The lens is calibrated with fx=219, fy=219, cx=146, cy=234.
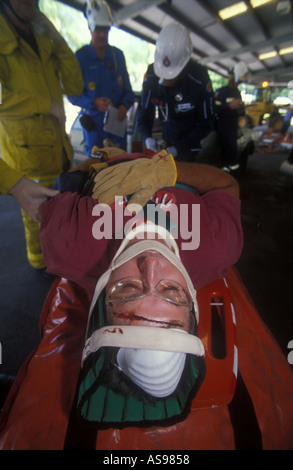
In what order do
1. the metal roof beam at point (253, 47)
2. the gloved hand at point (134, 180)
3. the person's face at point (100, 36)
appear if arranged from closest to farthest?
the gloved hand at point (134, 180) → the person's face at point (100, 36) → the metal roof beam at point (253, 47)

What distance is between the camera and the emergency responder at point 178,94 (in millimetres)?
2176

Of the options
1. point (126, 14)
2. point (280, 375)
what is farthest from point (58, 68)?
point (126, 14)

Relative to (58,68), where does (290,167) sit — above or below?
below

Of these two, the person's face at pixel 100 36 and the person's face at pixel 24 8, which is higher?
the person's face at pixel 100 36

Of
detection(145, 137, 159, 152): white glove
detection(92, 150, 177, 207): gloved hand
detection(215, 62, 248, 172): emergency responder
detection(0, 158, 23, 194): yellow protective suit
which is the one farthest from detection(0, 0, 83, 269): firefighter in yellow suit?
detection(215, 62, 248, 172): emergency responder

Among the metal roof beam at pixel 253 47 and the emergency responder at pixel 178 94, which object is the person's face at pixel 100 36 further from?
the metal roof beam at pixel 253 47

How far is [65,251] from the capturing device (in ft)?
3.32

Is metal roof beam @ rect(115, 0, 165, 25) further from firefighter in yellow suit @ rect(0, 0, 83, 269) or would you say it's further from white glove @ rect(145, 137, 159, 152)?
firefighter in yellow suit @ rect(0, 0, 83, 269)

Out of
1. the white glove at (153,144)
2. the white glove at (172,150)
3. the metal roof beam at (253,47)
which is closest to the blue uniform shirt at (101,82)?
the white glove at (153,144)

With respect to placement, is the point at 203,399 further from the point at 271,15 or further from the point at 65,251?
the point at 271,15

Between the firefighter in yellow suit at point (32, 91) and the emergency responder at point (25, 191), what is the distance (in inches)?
21.2

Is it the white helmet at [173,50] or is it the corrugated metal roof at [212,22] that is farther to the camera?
the corrugated metal roof at [212,22]

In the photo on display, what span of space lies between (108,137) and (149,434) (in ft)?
9.29
